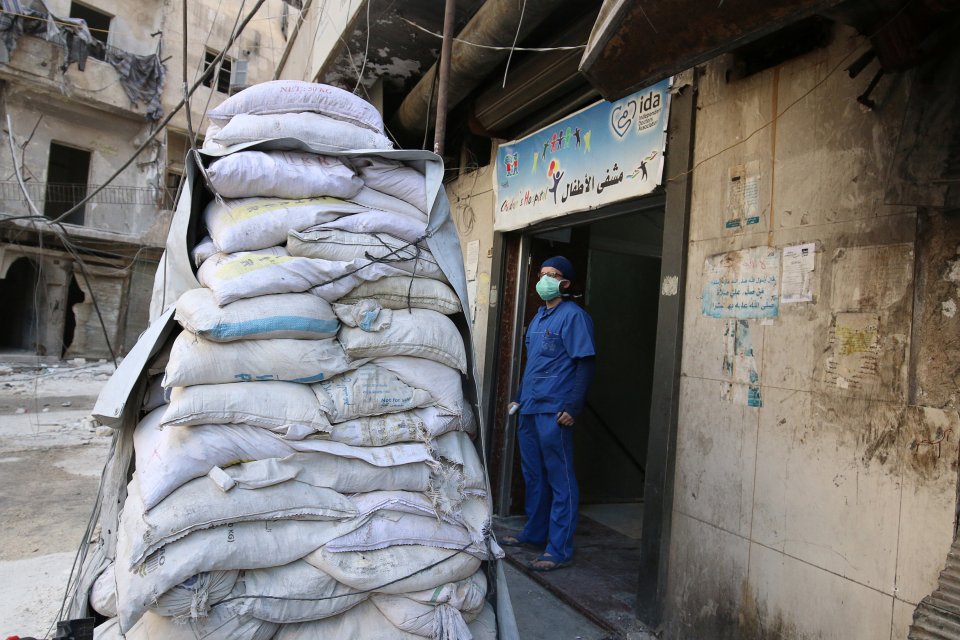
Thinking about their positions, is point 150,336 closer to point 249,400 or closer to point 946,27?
point 249,400

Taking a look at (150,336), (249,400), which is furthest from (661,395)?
(150,336)

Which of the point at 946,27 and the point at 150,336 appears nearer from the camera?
the point at 946,27

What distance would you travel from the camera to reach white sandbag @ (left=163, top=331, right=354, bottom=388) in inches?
69.3

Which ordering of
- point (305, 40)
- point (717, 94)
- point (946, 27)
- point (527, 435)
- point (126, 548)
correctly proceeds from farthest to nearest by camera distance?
point (305, 40)
point (527, 435)
point (717, 94)
point (946, 27)
point (126, 548)

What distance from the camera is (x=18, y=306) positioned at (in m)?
16.1

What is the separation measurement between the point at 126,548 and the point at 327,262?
3.46ft

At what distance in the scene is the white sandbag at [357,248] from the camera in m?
2.05

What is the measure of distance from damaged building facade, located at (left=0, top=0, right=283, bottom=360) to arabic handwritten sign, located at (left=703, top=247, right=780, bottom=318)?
13.8 metres

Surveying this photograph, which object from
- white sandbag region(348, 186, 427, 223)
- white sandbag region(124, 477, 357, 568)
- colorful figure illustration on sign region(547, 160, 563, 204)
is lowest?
white sandbag region(124, 477, 357, 568)

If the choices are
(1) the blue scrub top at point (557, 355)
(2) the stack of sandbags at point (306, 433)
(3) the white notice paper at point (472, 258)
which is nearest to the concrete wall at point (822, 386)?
(1) the blue scrub top at point (557, 355)

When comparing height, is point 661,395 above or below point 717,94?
below

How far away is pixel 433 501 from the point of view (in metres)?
1.93

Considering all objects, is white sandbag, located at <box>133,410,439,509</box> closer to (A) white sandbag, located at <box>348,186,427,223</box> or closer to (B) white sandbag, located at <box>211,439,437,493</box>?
(B) white sandbag, located at <box>211,439,437,493</box>

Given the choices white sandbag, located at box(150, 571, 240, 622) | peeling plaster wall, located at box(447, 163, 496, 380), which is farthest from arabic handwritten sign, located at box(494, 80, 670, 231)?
white sandbag, located at box(150, 571, 240, 622)
